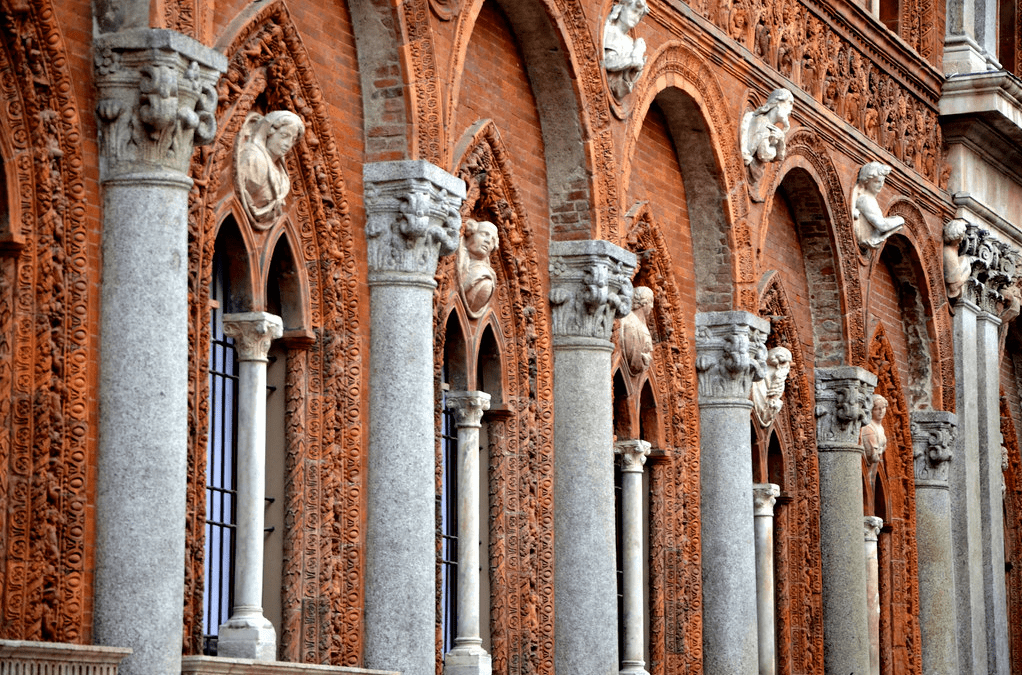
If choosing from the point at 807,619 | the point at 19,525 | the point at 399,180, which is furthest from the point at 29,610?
the point at 807,619

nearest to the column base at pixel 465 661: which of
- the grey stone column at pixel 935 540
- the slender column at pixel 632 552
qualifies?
the slender column at pixel 632 552

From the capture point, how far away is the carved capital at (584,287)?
54.0 feet

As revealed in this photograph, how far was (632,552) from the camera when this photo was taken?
17828 millimetres

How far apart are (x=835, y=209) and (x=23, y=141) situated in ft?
37.8

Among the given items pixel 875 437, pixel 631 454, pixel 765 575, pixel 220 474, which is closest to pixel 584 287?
pixel 631 454

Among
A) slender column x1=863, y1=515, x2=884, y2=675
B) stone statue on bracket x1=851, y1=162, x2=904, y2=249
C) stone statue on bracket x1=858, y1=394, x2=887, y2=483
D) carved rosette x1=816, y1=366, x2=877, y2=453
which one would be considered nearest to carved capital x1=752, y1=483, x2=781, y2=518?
carved rosette x1=816, y1=366, x2=877, y2=453

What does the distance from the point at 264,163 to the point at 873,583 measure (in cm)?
1151

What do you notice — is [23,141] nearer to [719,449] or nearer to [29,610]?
[29,610]

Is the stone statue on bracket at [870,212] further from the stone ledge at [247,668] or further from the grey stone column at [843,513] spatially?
the stone ledge at [247,668]

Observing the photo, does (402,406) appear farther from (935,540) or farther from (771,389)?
(935,540)

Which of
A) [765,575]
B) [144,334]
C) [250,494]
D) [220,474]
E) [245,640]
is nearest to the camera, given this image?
[144,334]

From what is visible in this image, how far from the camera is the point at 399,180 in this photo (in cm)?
1415

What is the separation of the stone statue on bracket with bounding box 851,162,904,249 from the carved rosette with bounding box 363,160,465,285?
8353 mm

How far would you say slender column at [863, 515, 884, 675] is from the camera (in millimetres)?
22500
